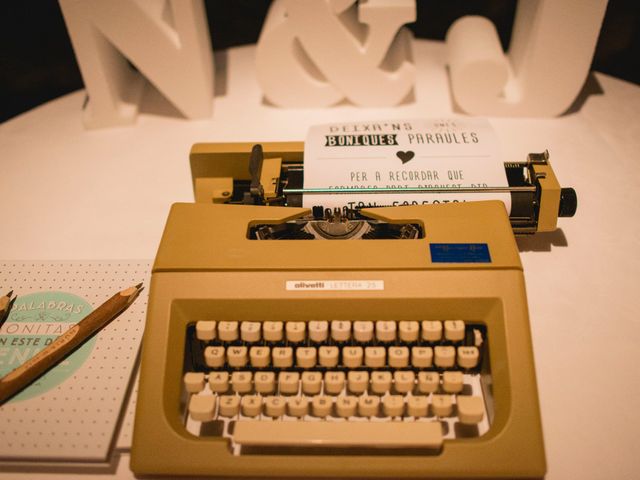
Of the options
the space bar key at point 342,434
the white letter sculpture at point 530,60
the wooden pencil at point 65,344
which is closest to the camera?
the space bar key at point 342,434

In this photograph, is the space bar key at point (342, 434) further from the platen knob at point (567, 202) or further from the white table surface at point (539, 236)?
the platen knob at point (567, 202)

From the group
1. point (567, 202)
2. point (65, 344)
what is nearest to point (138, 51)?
point (65, 344)

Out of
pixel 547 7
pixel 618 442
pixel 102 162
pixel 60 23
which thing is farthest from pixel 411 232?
pixel 60 23

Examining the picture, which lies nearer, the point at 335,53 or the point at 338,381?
the point at 338,381

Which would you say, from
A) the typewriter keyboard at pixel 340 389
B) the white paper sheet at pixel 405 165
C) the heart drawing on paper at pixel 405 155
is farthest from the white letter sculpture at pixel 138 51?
the typewriter keyboard at pixel 340 389

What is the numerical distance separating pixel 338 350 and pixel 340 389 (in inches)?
2.8

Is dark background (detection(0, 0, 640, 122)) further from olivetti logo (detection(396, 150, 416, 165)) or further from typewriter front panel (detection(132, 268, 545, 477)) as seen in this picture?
typewriter front panel (detection(132, 268, 545, 477))

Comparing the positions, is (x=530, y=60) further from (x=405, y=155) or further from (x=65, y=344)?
(x=65, y=344)

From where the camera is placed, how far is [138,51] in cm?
170

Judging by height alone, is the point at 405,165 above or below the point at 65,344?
above

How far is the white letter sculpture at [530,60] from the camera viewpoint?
1.60 metres

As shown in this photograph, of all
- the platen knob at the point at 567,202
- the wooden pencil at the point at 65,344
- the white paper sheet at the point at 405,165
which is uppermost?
the white paper sheet at the point at 405,165

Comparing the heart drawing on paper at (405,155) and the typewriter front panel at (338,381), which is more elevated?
the heart drawing on paper at (405,155)

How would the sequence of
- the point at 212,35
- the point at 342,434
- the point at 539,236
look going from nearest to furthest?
1. the point at 342,434
2. the point at 539,236
3. the point at 212,35
